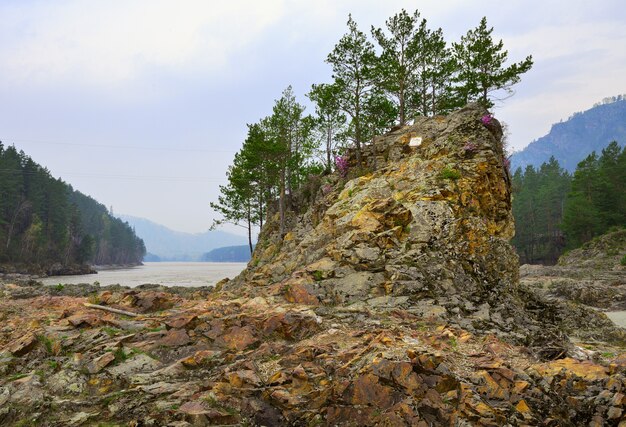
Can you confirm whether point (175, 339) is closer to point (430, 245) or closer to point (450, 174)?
point (430, 245)

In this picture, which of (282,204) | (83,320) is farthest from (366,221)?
(282,204)

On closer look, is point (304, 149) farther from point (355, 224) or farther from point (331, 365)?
point (331, 365)

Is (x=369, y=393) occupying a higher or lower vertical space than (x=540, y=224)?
lower

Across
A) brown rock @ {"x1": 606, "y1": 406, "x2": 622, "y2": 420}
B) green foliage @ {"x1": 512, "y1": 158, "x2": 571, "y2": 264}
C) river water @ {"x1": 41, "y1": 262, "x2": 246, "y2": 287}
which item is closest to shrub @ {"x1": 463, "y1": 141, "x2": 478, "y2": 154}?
brown rock @ {"x1": 606, "y1": 406, "x2": 622, "y2": 420}

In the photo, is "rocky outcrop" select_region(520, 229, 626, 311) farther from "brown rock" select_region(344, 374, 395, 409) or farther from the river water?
the river water

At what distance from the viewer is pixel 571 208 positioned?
68.4 metres

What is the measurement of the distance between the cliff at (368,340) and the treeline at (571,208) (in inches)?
1164

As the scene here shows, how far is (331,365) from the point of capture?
8469mm

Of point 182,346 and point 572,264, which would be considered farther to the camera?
point 572,264

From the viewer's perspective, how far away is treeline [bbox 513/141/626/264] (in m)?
65.2

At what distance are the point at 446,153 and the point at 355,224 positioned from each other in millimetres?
7723

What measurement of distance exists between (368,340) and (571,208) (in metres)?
76.1

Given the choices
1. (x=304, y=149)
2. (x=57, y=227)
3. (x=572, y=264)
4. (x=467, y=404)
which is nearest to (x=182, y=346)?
(x=467, y=404)

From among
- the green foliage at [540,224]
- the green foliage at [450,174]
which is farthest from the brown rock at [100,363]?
the green foliage at [540,224]
